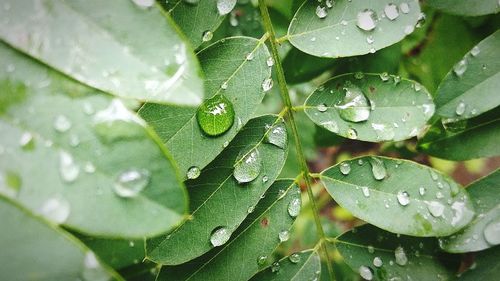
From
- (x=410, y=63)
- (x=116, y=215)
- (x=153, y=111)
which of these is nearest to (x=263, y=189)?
(x=153, y=111)

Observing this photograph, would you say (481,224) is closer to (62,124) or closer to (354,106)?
(354,106)

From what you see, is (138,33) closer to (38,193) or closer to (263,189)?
(38,193)

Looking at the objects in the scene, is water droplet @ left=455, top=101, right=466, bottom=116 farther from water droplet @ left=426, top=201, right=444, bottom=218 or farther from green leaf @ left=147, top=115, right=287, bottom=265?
green leaf @ left=147, top=115, right=287, bottom=265

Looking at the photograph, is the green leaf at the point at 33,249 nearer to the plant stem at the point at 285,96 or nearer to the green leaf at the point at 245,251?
the green leaf at the point at 245,251

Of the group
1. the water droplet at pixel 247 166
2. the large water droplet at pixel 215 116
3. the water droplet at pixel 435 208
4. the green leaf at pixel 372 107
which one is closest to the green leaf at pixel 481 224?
the water droplet at pixel 435 208

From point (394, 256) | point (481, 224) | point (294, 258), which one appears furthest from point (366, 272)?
point (481, 224)
